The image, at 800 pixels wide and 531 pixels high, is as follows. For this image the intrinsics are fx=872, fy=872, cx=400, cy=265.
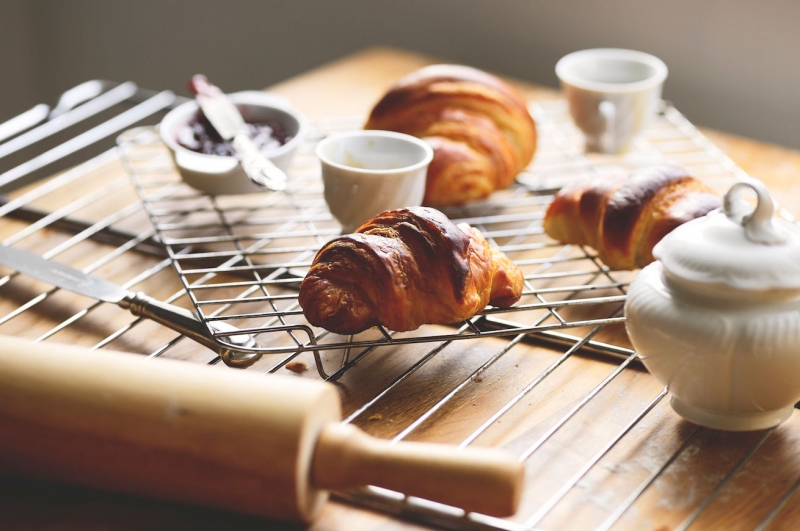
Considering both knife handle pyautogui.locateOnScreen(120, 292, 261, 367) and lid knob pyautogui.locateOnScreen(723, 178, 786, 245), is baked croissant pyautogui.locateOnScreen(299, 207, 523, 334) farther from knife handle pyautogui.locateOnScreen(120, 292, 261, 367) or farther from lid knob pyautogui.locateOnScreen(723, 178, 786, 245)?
lid knob pyautogui.locateOnScreen(723, 178, 786, 245)

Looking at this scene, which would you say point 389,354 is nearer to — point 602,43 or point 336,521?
point 336,521

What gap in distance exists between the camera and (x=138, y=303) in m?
1.01

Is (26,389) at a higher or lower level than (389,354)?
higher

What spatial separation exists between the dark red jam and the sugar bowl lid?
2.42 ft

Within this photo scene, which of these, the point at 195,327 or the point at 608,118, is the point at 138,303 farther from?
the point at 608,118

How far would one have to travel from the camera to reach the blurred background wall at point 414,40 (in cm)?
198

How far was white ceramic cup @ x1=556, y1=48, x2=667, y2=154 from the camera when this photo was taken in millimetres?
1443

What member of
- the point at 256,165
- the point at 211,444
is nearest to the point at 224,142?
the point at 256,165

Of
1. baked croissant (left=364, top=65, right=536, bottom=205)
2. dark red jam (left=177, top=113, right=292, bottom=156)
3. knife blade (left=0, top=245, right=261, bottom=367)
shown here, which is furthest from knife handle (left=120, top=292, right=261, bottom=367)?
baked croissant (left=364, top=65, right=536, bottom=205)

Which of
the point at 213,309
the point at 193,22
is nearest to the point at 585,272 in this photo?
the point at 213,309

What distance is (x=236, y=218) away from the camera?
4.39 feet

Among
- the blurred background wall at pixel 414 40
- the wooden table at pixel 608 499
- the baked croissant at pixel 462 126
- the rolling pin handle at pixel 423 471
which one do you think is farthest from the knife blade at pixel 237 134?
the blurred background wall at pixel 414 40

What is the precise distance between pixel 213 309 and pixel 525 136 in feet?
2.02

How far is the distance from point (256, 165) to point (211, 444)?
582 millimetres
